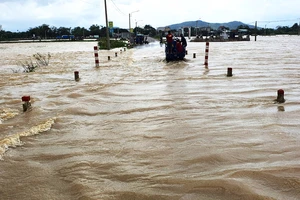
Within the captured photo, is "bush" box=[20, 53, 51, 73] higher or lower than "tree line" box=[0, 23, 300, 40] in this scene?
lower

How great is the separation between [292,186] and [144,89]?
20.0ft

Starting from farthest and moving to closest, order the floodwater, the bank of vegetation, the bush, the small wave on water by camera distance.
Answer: the bank of vegetation < the bush < the small wave on water < the floodwater

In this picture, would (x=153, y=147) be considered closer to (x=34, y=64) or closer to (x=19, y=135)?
(x=19, y=135)

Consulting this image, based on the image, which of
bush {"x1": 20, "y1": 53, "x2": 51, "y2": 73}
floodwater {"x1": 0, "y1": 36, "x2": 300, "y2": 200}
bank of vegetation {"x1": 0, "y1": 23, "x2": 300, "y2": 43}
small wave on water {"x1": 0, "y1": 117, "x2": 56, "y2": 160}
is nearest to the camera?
floodwater {"x1": 0, "y1": 36, "x2": 300, "y2": 200}

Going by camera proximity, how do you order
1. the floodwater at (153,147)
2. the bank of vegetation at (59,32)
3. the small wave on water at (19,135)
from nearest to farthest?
the floodwater at (153,147)
the small wave on water at (19,135)
the bank of vegetation at (59,32)

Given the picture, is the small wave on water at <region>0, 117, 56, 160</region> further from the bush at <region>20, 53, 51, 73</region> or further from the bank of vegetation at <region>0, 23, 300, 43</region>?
the bank of vegetation at <region>0, 23, 300, 43</region>

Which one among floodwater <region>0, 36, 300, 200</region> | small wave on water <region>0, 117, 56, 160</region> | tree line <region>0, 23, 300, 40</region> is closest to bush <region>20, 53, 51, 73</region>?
floodwater <region>0, 36, 300, 200</region>

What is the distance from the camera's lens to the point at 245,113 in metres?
5.64

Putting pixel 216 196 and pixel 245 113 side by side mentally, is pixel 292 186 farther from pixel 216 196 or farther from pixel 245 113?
pixel 245 113

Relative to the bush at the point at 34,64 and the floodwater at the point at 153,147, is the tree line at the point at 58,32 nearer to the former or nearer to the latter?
the bush at the point at 34,64

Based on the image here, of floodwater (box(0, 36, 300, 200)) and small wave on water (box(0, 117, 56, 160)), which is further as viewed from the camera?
small wave on water (box(0, 117, 56, 160))

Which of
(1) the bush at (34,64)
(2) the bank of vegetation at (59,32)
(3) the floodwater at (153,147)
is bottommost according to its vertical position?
→ (3) the floodwater at (153,147)

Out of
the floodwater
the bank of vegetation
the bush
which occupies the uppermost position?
the bank of vegetation

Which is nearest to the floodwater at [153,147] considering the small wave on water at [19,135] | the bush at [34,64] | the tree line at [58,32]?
the small wave on water at [19,135]
